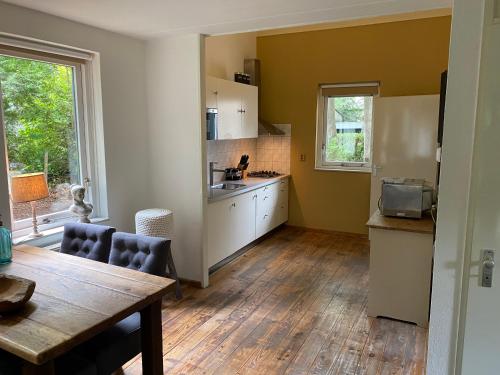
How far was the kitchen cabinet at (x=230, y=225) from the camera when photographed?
3.85 m

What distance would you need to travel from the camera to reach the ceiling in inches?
98.6

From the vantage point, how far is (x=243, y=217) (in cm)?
444

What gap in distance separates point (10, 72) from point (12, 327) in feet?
6.50

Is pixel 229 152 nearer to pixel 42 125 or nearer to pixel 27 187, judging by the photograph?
pixel 42 125

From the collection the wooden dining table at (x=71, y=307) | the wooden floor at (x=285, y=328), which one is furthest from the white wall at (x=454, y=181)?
the wooden dining table at (x=71, y=307)

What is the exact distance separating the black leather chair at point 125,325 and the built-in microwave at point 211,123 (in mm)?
1823

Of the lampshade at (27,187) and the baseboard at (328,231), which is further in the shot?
the baseboard at (328,231)

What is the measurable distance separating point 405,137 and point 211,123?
7.53 feet

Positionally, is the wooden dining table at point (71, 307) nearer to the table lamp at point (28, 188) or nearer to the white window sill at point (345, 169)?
the table lamp at point (28, 188)

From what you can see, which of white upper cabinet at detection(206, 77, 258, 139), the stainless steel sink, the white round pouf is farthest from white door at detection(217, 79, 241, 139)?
the white round pouf

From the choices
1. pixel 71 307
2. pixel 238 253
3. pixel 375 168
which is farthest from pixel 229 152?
pixel 71 307

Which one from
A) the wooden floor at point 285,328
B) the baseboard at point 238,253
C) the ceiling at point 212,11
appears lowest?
the wooden floor at point 285,328

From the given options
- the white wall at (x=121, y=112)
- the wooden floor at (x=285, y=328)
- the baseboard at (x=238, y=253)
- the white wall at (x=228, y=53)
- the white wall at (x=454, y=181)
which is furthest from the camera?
the white wall at (x=228, y=53)

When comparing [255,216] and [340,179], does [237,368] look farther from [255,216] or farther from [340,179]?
[340,179]
